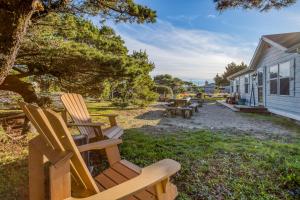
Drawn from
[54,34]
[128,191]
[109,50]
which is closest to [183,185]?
[128,191]

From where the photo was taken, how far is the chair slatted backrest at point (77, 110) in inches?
150

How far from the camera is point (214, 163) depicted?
3896mm

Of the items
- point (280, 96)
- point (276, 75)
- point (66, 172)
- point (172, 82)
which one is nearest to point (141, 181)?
point (66, 172)

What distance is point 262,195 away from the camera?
9.36 ft

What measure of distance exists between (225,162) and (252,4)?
8.91ft

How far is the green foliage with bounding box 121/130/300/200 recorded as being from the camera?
2984mm

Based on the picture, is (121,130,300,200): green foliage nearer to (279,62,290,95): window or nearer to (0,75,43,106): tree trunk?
(0,75,43,106): tree trunk

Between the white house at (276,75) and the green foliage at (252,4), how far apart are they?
380 centimetres

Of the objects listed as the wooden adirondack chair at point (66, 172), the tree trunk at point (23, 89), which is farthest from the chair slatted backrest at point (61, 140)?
the tree trunk at point (23, 89)

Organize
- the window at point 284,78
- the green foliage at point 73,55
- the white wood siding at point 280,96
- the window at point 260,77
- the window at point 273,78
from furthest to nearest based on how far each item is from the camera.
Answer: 1. the window at point 260,77
2. the window at point 273,78
3. the window at point 284,78
4. the white wood siding at point 280,96
5. the green foliage at point 73,55

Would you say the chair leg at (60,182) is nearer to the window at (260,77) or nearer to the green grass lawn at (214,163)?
the green grass lawn at (214,163)

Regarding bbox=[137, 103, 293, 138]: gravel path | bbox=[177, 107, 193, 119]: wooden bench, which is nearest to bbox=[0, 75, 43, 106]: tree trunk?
bbox=[137, 103, 293, 138]: gravel path

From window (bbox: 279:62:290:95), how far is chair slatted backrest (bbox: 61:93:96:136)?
8.29m

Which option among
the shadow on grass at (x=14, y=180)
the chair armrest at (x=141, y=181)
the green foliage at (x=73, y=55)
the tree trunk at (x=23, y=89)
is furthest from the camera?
the tree trunk at (x=23, y=89)
